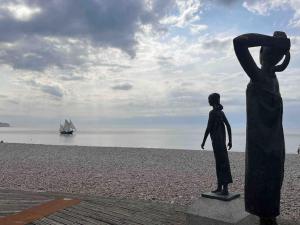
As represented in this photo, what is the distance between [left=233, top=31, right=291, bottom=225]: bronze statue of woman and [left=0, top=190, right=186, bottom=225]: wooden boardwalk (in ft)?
6.83

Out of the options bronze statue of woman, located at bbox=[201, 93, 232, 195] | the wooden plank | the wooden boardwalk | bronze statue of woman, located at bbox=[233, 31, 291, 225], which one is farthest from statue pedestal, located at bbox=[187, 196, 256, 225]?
the wooden plank

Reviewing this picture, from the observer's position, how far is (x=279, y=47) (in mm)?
3928

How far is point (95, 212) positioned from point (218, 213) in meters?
2.27

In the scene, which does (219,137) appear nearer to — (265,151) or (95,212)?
(265,151)

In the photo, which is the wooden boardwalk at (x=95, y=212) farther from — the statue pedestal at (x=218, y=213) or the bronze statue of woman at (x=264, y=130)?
the bronze statue of woman at (x=264, y=130)

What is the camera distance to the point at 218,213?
4.93m

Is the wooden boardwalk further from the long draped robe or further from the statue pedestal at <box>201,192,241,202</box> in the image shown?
the long draped robe

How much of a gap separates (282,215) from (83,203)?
14.9 feet

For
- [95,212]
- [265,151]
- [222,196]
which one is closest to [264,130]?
[265,151]

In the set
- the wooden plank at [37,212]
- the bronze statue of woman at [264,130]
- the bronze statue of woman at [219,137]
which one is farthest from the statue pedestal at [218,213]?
the wooden plank at [37,212]

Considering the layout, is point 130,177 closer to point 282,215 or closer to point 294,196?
point 294,196

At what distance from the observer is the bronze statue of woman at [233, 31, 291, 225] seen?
12.7 feet

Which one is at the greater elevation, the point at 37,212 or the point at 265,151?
the point at 265,151

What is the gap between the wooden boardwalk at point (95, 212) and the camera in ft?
18.6
